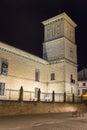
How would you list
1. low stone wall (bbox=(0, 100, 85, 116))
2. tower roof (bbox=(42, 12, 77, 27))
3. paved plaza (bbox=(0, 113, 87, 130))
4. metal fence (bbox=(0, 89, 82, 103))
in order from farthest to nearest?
tower roof (bbox=(42, 12, 77, 27)) < metal fence (bbox=(0, 89, 82, 103)) < low stone wall (bbox=(0, 100, 85, 116)) < paved plaza (bbox=(0, 113, 87, 130))

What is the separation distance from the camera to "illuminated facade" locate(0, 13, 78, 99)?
977 inches

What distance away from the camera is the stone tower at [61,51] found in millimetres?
32156

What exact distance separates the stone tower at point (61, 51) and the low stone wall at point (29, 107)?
20.4 ft

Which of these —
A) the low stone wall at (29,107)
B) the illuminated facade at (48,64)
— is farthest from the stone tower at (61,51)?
the low stone wall at (29,107)

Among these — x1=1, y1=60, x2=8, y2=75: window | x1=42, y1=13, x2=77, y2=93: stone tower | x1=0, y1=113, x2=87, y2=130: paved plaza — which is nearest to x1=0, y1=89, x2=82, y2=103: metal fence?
x1=42, y1=13, x2=77, y2=93: stone tower

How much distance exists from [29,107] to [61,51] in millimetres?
17192

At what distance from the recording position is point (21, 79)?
26.7m

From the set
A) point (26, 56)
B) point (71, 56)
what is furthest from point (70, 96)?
point (26, 56)

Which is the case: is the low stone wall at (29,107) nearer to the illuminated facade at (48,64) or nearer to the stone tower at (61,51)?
the illuminated facade at (48,64)

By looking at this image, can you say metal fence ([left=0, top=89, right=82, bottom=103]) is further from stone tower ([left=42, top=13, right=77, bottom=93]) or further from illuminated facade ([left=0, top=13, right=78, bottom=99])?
stone tower ([left=42, top=13, right=77, bottom=93])

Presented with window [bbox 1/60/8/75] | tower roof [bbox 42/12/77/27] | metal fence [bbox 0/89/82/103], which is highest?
tower roof [bbox 42/12/77/27]

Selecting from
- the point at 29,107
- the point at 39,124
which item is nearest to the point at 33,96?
the point at 29,107

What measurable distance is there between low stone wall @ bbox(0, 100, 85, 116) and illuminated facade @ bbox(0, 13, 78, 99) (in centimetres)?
478

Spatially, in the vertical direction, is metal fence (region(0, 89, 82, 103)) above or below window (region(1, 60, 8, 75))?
below
